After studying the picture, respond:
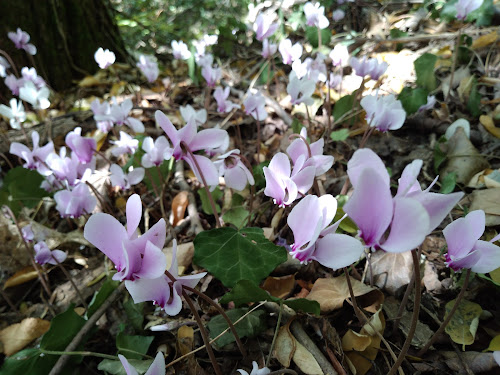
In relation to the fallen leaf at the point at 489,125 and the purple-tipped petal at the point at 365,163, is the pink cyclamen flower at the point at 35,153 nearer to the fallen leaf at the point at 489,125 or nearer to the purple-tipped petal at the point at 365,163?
the purple-tipped petal at the point at 365,163

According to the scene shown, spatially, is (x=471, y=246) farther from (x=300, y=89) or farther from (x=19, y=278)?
(x=19, y=278)

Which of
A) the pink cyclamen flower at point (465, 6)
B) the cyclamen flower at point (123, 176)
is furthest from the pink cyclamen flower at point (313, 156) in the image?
the pink cyclamen flower at point (465, 6)

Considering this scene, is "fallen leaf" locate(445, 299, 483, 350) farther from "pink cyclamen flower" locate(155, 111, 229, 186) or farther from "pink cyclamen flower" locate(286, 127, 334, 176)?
"pink cyclamen flower" locate(155, 111, 229, 186)

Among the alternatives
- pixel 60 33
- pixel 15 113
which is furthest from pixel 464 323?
pixel 60 33

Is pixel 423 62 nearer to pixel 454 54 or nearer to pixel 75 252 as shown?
pixel 454 54

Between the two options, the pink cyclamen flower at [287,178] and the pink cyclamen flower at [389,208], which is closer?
the pink cyclamen flower at [389,208]
